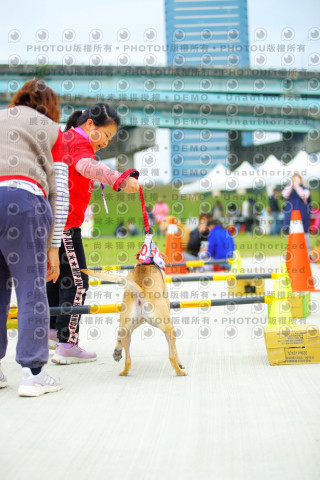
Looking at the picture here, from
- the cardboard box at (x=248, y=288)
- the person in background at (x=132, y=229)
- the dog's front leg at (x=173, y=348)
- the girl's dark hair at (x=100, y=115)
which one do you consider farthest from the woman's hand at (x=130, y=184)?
the person in background at (x=132, y=229)

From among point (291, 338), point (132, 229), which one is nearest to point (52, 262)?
point (291, 338)

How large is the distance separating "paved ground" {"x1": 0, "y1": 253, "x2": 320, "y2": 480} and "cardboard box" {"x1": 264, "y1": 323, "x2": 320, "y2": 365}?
94 millimetres

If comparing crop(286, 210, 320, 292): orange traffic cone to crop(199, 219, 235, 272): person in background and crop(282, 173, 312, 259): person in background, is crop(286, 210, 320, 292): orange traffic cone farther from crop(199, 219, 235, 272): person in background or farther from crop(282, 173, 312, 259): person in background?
crop(282, 173, 312, 259): person in background

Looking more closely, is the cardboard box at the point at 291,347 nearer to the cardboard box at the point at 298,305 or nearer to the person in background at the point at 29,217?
the person in background at the point at 29,217

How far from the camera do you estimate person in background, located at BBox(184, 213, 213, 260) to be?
43.3 ft

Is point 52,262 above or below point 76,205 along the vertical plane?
below

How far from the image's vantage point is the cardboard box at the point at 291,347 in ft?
14.5

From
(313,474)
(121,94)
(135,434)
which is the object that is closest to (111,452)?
(135,434)

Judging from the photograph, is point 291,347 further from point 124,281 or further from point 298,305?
point 298,305

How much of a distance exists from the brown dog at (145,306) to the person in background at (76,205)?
0.60 m

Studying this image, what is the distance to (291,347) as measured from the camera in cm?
443

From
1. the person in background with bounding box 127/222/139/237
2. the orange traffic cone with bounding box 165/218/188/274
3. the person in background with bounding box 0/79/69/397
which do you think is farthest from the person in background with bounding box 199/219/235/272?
the person in background with bounding box 127/222/139/237

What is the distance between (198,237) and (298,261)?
17.4ft

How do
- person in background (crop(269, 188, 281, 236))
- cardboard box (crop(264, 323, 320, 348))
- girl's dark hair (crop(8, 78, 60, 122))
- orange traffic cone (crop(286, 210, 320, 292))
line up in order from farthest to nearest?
person in background (crop(269, 188, 281, 236)) < orange traffic cone (crop(286, 210, 320, 292)) < cardboard box (crop(264, 323, 320, 348)) < girl's dark hair (crop(8, 78, 60, 122))
